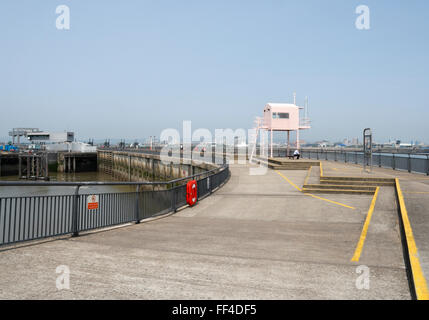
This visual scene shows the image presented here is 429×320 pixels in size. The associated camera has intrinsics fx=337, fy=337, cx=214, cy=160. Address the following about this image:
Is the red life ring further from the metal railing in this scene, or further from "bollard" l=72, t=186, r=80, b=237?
"bollard" l=72, t=186, r=80, b=237

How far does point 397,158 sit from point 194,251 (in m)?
24.8

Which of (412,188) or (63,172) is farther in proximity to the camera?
(63,172)

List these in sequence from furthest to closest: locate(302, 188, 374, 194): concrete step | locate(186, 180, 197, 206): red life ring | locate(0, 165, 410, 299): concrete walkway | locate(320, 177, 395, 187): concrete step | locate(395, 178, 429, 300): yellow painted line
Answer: locate(320, 177, 395, 187): concrete step, locate(302, 188, 374, 194): concrete step, locate(186, 180, 197, 206): red life ring, locate(0, 165, 410, 299): concrete walkway, locate(395, 178, 429, 300): yellow painted line

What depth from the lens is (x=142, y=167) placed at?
181 ft

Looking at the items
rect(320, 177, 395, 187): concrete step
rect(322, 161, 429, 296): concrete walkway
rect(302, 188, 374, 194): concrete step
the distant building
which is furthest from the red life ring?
the distant building

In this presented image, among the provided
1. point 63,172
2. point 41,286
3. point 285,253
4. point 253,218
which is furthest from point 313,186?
point 63,172

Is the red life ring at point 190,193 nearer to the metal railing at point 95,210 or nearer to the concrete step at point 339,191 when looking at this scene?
the metal railing at point 95,210

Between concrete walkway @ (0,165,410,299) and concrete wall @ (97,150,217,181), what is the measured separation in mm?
18315

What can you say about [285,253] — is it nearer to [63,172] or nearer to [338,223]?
[338,223]

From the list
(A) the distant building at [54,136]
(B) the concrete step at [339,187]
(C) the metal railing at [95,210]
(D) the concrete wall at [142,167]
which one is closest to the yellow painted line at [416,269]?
(C) the metal railing at [95,210]

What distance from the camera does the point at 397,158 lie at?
2684 centimetres

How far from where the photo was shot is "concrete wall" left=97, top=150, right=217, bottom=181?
36.8 m

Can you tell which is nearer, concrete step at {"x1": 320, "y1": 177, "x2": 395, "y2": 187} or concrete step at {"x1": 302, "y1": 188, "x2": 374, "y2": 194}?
concrete step at {"x1": 302, "y1": 188, "x2": 374, "y2": 194}

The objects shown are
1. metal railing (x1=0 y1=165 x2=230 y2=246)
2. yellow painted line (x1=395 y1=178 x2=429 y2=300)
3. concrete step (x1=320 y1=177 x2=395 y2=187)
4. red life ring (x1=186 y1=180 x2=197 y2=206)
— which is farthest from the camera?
concrete step (x1=320 y1=177 x2=395 y2=187)
